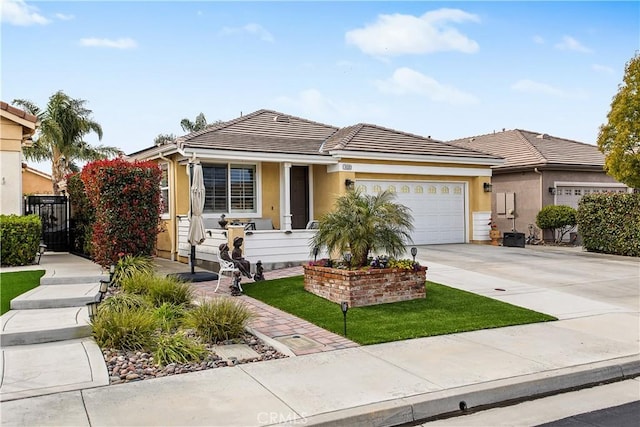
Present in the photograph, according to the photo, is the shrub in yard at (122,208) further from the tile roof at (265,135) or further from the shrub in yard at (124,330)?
the shrub in yard at (124,330)

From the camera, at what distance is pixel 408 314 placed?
8.45 metres

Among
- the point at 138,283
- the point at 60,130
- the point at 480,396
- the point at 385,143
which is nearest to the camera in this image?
the point at 480,396

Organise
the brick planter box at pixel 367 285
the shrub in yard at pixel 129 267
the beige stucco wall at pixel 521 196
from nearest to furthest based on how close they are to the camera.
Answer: the brick planter box at pixel 367 285
the shrub in yard at pixel 129 267
the beige stucco wall at pixel 521 196

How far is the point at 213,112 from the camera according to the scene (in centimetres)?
3988

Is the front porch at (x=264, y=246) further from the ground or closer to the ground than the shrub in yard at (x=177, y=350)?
further from the ground

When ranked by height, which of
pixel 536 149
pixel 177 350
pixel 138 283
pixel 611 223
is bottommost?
pixel 177 350

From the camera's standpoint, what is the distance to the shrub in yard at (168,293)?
8.45 metres

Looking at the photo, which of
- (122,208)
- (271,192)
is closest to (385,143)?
(271,192)

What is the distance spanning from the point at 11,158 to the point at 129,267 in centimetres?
639

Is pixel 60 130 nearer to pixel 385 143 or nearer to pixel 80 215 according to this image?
pixel 80 215

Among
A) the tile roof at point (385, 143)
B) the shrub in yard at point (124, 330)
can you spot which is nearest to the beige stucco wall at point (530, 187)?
the tile roof at point (385, 143)

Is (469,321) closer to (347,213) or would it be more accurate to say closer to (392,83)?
(347,213)

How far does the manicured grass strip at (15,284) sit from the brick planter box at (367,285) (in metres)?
5.22

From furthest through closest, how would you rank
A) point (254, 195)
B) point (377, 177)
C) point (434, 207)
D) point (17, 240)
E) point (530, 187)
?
point (530, 187) → point (434, 207) → point (377, 177) → point (254, 195) → point (17, 240)
